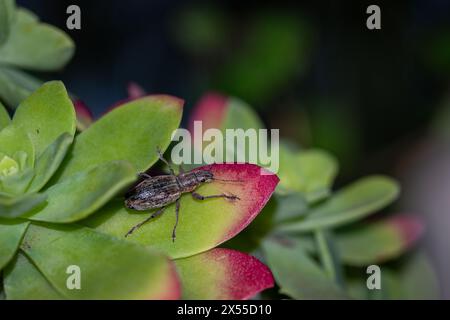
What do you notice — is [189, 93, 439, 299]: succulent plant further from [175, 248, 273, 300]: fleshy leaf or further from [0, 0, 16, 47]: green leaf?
[0, 0, 16, 47]: green leaf

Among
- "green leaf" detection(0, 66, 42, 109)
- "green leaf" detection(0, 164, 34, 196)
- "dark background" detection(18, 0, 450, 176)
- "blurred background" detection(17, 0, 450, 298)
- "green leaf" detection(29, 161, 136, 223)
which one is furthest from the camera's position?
"dark background" detection(18, 0, 450, 176)

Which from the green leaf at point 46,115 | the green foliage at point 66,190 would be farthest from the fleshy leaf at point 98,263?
the green leaf at point 46,115

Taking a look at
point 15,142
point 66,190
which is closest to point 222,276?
point 66,190

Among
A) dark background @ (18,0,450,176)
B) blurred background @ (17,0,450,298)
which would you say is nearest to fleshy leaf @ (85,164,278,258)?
blurred background @ (17,0,450,298)

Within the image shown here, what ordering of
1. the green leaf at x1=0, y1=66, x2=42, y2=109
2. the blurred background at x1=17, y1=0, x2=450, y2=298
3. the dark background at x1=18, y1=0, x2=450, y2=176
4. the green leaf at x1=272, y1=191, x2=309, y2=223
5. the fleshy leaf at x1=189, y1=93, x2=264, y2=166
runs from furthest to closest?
the dark background at x1=18, y1=0, x2=450, y2=176 → the blurred background at x1=17, y1=0, x2=450, y2=298 → the fleshy leaf at x1=189, y1=93, x2=264, y2=166 → the green leaf at x1=272, y1=191, x2=309, y2=223 → the green leaf at x1=0, y1=66, x2=42, y2=109

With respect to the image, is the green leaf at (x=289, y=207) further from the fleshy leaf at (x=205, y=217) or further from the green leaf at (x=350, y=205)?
the fleshy leaf at (x=205, y=217)

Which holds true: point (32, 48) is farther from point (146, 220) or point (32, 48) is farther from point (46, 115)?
point (146, 220)
